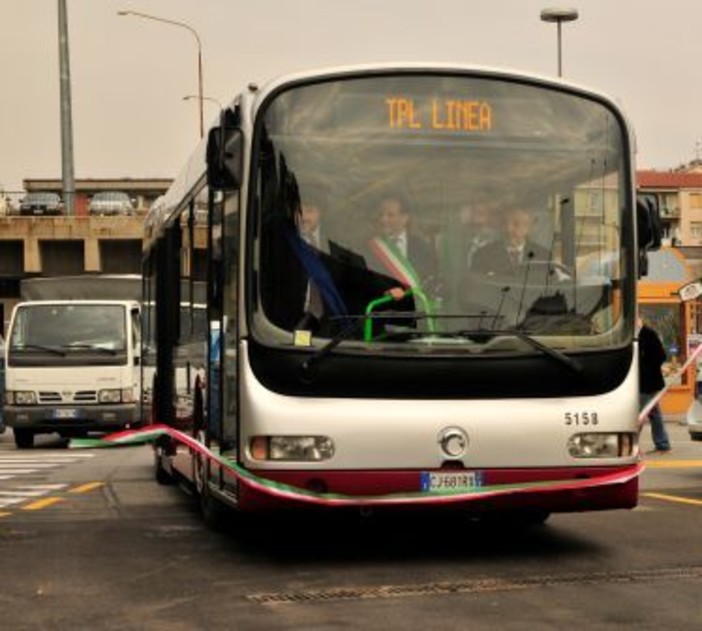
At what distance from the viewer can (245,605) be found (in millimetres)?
7406

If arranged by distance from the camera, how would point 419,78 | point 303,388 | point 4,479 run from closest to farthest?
point 303,388
point 419,78
point 4,479

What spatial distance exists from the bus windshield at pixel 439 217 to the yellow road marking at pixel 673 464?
797 cm

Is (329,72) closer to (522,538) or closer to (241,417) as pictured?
(241,417)

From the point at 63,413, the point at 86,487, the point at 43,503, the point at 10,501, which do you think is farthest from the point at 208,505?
the point at 63,413

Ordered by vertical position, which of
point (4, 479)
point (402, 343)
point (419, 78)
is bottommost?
point (4, 479)

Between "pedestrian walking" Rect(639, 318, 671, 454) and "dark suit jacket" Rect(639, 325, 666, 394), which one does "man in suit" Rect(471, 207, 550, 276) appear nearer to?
"pedestrian walking" Rect(639, 318, 671, 454)

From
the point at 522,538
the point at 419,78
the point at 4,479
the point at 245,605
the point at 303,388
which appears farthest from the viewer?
the point at 4,479

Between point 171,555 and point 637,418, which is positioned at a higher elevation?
point 637,418

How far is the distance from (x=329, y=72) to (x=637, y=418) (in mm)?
2792

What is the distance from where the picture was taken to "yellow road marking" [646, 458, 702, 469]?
1644 centimetres

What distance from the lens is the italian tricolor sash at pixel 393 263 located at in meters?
8.56

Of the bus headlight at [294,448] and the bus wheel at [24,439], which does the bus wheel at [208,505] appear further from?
the bus wheel at [24,439]

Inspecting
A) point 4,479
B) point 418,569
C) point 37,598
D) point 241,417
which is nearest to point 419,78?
point 241,417

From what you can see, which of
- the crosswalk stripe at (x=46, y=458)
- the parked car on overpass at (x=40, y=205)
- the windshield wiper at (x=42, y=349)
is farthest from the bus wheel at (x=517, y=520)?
the parked car on overpass at (x=40, y=205)
